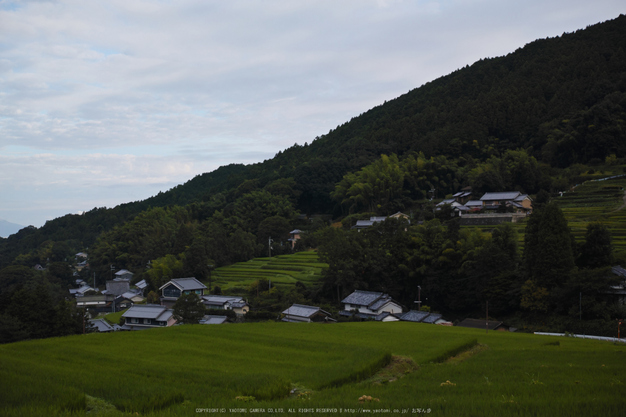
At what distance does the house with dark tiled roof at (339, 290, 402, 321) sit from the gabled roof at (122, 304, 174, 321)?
11.7 metres

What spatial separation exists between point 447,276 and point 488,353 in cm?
1775

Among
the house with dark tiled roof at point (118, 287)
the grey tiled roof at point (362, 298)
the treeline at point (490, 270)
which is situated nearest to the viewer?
the treeline at point (490, 270)

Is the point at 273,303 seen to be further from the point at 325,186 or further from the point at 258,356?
the point at 325,186

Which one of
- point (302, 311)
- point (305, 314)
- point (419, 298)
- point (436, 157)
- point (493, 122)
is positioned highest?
point (493, 122)

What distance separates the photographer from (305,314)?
28000 millimetres

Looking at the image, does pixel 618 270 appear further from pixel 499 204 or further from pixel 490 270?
pixel 499 204

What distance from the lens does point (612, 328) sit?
64.7 feet

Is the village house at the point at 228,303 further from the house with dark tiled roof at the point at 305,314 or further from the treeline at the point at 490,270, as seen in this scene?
the treeline at the point at 490,270

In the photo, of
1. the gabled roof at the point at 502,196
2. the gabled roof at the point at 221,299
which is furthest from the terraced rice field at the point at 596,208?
the gabled roof at the point at 221,299

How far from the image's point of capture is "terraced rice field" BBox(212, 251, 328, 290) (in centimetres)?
3759

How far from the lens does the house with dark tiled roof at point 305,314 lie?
2792 centimetres

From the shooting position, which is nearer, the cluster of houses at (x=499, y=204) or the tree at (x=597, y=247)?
the tree at (x=597, y=247)

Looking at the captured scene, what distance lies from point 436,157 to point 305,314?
132 feet

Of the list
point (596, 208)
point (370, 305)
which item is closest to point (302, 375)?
point (370, 305)
